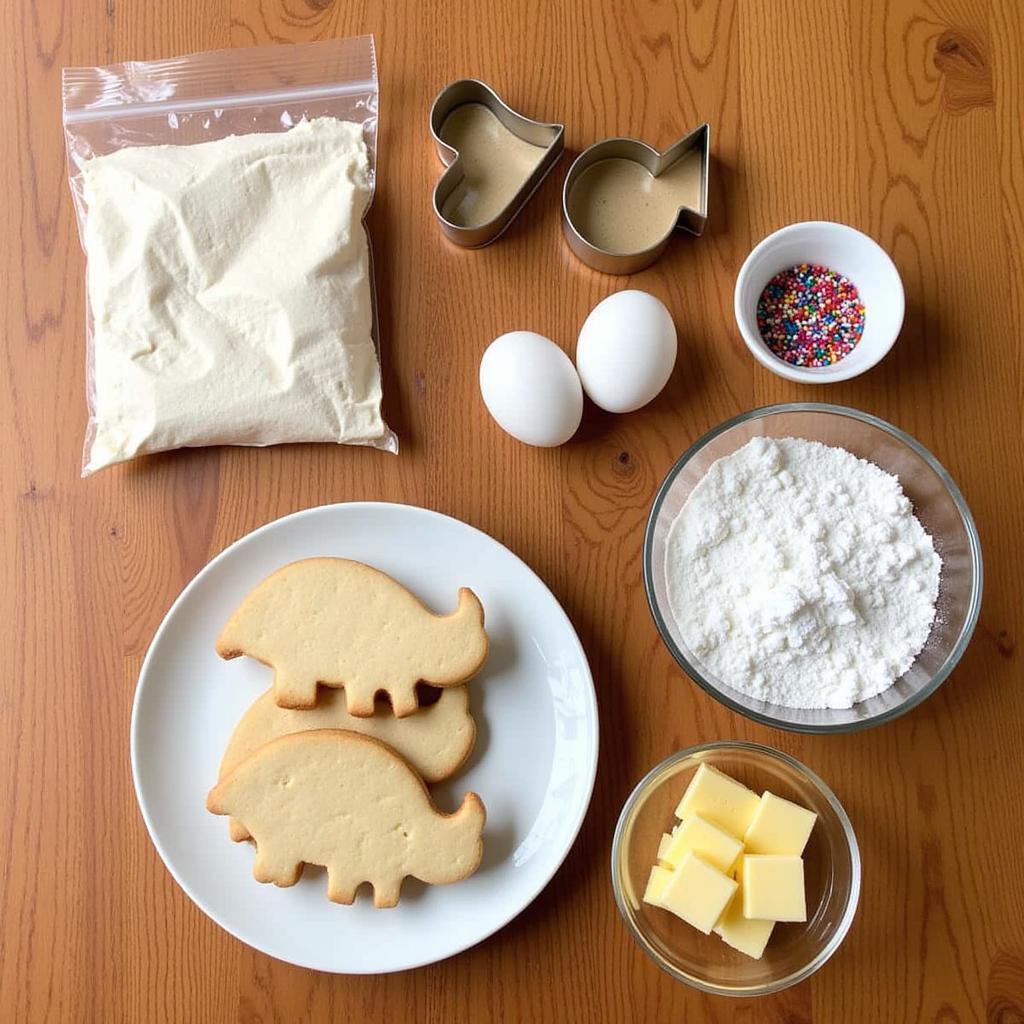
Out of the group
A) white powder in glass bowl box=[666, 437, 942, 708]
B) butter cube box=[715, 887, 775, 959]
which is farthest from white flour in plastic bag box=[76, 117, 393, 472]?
butter cube box=[715, 887, 775, 959]

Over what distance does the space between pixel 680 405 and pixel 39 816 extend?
2.48 ft


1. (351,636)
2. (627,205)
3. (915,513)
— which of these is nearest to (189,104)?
(627,205)

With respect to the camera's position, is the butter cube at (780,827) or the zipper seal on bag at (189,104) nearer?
the butter cube at (780,827)

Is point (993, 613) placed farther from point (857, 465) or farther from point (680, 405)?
point (680, 405)

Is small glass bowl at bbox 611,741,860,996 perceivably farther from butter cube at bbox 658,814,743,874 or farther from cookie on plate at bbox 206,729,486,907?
cookie on plate at bbox 206,729,486,907

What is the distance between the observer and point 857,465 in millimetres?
871

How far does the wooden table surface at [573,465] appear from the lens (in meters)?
0.89

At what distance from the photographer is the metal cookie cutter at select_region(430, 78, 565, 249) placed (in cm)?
90

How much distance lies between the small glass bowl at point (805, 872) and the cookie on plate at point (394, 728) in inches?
6.6

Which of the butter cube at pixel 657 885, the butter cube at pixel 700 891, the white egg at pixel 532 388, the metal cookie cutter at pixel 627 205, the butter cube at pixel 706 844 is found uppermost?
the metal cookie cutter at pixel 627 205

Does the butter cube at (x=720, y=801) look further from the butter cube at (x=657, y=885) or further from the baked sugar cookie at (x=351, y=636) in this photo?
the baked sugar cookie at (x=351, y=636)

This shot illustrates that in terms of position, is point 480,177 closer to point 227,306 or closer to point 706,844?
point 227,306

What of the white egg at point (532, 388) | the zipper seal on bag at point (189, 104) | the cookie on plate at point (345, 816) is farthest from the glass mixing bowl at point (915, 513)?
the zipper seal on bag at point (189, 104)

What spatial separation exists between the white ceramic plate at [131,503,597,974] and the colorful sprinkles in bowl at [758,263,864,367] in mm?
335
